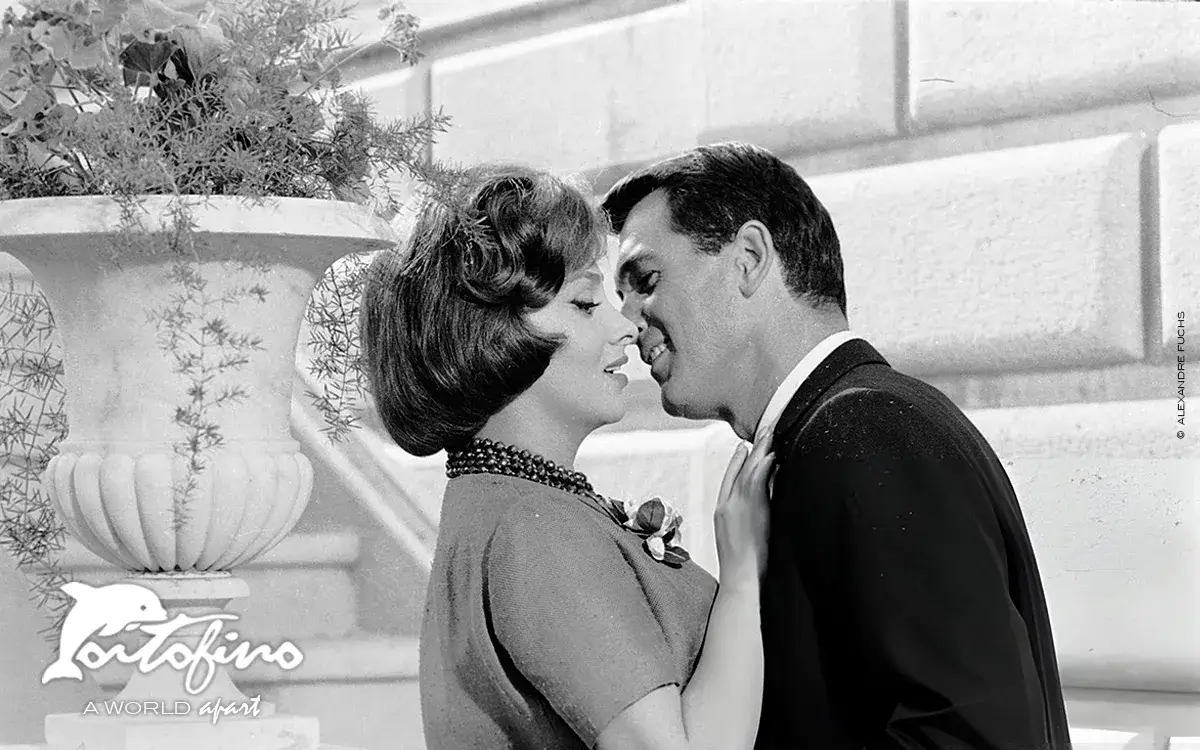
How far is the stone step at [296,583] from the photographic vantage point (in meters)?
2.58

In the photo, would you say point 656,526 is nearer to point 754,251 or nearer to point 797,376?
point 797,376

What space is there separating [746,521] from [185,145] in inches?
40.7

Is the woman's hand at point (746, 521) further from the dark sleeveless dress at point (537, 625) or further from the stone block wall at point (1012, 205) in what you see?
the stone block wall at point (1012, 205)

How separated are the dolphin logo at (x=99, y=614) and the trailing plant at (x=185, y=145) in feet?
0.27

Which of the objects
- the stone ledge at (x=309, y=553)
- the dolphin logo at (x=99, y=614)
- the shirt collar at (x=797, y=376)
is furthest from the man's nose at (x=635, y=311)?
the dolphin logo at (x=99, y=614)

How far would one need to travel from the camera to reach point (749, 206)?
2426mm

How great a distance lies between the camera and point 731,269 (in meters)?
2.43

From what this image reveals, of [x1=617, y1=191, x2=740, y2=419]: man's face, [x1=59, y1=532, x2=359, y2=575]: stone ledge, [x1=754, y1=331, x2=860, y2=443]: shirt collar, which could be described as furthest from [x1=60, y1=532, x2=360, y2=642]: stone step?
[x1=754, y1=331, x2=860, y2=443]: shirt collar

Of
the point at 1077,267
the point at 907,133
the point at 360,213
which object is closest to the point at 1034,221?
the point at 1077,267

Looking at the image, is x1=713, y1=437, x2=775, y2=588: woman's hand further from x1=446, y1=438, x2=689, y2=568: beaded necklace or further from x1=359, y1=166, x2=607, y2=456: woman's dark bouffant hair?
x1=359, y1=166, x2=607, y2=456: woman's dark bouffant hair

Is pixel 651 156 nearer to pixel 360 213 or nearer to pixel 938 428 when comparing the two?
pixel 360 213

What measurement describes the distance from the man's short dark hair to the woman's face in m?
0.22

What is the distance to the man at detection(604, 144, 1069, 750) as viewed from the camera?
1.98 metres

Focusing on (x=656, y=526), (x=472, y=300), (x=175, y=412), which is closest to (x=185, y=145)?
(x=175, y=412)
